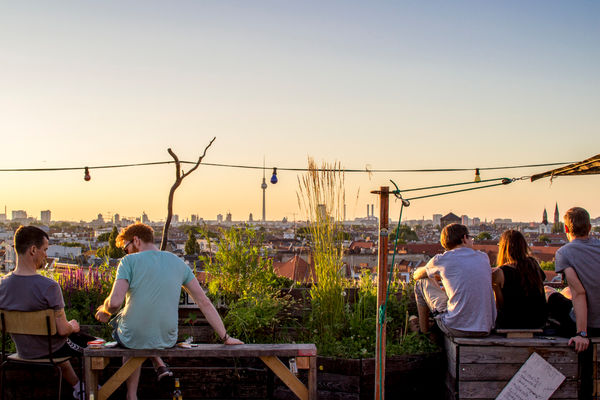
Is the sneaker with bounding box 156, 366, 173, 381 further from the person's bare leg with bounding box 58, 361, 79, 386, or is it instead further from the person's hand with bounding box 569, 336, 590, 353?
the person's hand with bounding box 569, 336, 590, 353

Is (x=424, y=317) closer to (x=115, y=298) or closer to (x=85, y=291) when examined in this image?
(x=115, y=298)

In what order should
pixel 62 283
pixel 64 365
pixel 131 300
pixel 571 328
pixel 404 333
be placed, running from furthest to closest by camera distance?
pixel 62 283, pixel 404 333, pixel 571 328, pixel 64 365, pixel 131 300

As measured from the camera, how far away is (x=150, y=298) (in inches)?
129

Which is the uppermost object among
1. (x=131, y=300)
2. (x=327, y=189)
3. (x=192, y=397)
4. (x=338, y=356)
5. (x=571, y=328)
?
(x=327, y=189)

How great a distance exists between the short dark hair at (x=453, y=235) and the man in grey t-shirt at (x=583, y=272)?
0.62m

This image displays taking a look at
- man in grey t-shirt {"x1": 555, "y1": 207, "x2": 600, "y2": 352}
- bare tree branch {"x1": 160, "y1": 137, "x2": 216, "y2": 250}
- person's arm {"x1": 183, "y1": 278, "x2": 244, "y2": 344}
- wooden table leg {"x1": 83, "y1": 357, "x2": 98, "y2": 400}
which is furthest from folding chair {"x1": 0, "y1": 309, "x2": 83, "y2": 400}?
man in grey t-shirt {"x1": 555, "y1": 207, "x2": 600, "y2": 352}

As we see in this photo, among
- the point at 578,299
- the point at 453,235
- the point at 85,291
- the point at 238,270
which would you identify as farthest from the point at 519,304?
the point at 85,291

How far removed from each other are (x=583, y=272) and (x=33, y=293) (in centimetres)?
341

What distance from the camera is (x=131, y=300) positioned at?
3.30 metres

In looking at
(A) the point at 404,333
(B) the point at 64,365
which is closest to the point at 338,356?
(A) the point at 404,333

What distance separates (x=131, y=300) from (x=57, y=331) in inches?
19.9

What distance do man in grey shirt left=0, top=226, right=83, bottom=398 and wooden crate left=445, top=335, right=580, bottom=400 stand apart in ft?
7.91

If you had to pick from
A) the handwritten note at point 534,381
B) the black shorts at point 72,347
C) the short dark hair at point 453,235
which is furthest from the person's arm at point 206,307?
the handwritten note at point 534,381

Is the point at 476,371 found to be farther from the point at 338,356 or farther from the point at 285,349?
the point at 285,349
